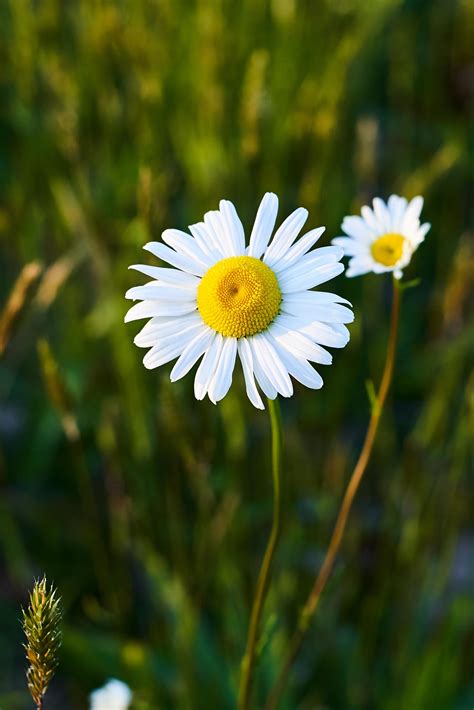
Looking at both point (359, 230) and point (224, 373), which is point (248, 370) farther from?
point (359, 230)

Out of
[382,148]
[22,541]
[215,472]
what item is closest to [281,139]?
[382,148]

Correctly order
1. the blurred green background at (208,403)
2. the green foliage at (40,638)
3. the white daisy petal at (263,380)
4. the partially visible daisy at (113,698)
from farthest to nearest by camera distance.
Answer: the blurred green background at (208,403) < the partially visible daisy at (113,698) < the white daisy petal at (263,380) < the green foliage at (40,638)

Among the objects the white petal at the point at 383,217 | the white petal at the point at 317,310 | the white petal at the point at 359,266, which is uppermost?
the white petal at the point at 383,217

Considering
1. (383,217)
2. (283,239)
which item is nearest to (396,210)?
(383,217)

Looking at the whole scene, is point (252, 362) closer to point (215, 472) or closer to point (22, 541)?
point (215, 472)

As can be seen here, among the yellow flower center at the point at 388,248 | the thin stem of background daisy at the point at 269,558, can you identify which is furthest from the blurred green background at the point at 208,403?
the yellow flower center at the point at 388,248

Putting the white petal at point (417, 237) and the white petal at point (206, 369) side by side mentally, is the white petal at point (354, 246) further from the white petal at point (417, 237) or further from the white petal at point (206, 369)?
the white petal at point (206, 369)
